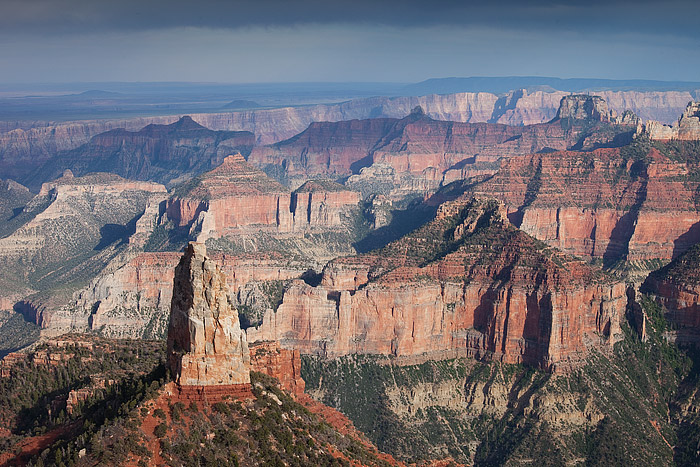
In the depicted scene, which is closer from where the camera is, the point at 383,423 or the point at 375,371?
the point at 383,423

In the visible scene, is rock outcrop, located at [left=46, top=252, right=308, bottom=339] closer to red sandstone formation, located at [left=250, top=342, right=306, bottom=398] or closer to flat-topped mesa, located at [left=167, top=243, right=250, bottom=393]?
red sandstone formation, located at [left=250, top=342, right=306, bottom=398]

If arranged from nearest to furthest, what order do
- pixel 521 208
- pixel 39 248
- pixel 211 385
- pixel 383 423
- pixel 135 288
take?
pixel 211 385
pixel 383 423
pixel 135 288
pixel 521 208
pixel 39 248

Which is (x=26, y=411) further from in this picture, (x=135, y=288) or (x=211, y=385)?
(x=135, y=288)

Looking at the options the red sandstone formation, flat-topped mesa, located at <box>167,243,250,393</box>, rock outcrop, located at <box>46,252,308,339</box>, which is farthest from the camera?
rock outcrop, located at <box>46,252,308,339</box>

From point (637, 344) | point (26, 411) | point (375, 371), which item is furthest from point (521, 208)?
point (26, 411)

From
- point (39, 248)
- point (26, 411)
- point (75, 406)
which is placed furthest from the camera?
point (39, 248)

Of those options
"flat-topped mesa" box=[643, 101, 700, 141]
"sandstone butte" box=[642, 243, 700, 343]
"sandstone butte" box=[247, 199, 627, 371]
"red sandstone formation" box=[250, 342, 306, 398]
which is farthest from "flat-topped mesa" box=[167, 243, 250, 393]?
"flat-topped mesa" box=[643, 101, 700, 141]
